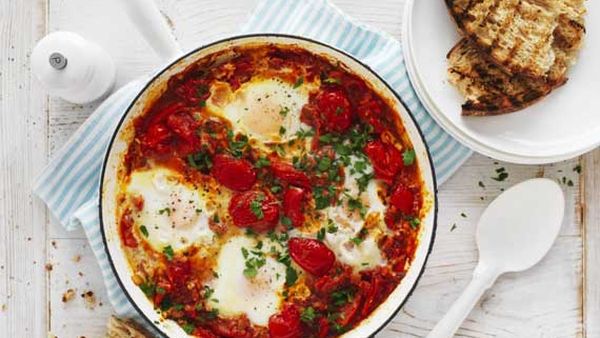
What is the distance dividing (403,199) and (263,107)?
62 cm

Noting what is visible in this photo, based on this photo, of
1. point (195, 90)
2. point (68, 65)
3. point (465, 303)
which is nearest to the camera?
point (68, 65)

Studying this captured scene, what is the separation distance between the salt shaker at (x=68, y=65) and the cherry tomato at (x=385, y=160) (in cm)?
106

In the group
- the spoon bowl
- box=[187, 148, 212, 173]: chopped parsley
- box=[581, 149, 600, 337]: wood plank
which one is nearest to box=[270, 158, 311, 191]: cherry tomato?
box=[187, 148, 212, 173]: chopped parsley

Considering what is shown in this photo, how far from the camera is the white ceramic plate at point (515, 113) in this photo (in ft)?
11.0

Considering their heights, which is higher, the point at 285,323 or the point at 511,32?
the point at 511,32

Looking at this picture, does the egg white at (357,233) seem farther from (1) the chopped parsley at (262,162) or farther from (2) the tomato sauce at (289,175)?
(1) the chopped parsley at (262,162)

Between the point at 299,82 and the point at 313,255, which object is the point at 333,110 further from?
the point at 313,255

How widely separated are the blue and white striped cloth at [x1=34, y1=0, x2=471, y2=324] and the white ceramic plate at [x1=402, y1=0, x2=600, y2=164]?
0.29 feet

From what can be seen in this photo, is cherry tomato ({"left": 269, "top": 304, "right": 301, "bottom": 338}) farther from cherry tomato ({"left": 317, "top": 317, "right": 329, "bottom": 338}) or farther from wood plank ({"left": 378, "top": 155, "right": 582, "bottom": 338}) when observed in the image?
wood plank ({"left": 378, "top": 155, "right": 582, "bottom": 338})

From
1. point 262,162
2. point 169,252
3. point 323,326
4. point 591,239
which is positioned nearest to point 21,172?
point 169,252

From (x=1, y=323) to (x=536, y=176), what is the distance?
7.31ft

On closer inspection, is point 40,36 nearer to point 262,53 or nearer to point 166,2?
point 166,2

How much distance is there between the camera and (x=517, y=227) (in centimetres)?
348

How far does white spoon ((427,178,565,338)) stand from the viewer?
3480 mm
